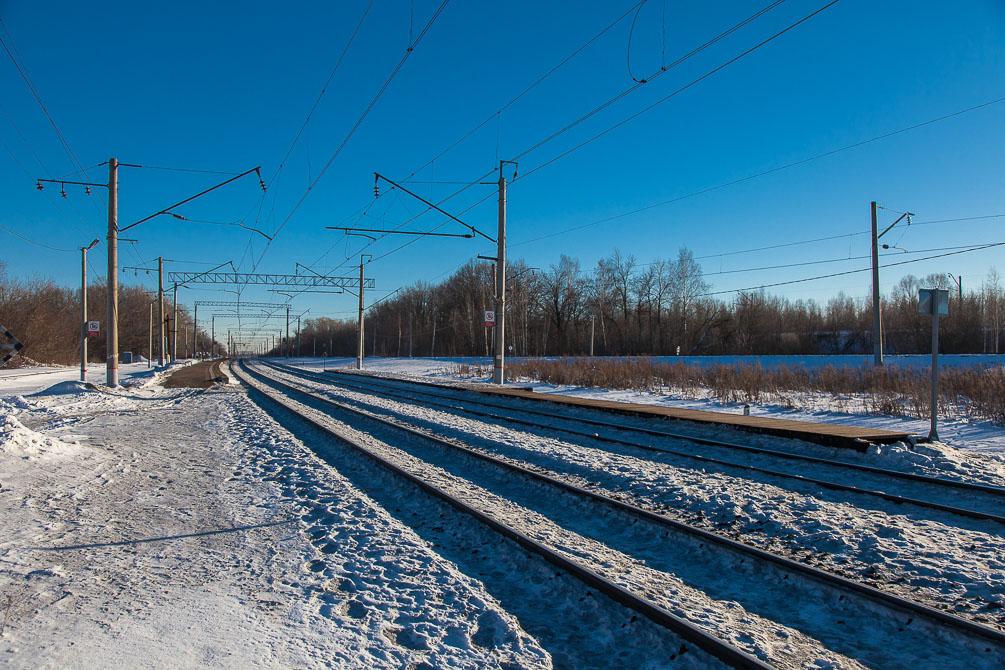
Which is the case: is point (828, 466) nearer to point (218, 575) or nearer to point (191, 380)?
point (218, 575)

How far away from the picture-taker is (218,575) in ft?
17.7

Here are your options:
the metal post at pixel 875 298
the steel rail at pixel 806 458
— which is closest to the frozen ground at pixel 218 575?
the steel rail at pixel 806 458

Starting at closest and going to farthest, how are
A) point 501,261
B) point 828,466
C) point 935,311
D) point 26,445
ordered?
point 26,445, point 828,466, point 935,311, point 501,261

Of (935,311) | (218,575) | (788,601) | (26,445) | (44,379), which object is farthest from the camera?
(44,379)

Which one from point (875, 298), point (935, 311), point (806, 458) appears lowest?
point (806, 458)

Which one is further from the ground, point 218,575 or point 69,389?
point 69,389

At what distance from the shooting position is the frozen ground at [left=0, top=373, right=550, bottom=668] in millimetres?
4027

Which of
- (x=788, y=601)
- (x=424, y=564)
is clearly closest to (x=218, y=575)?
(x=424, y=564)

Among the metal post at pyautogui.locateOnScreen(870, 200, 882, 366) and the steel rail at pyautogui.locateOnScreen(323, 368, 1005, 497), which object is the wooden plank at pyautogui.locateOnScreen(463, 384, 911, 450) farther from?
the metal post at pyautogui.locateOnScreen(870, 200, 882, 366)

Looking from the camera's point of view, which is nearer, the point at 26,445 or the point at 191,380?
the point at 26,445

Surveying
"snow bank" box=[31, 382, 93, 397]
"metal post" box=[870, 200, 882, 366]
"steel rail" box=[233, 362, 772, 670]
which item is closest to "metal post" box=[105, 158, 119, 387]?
"snow bank" box=[31, 382, 93, 397]

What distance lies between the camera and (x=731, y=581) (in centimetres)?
548

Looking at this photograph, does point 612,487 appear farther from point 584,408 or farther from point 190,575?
point 584,408

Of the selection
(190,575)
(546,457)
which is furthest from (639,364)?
(190,575)
